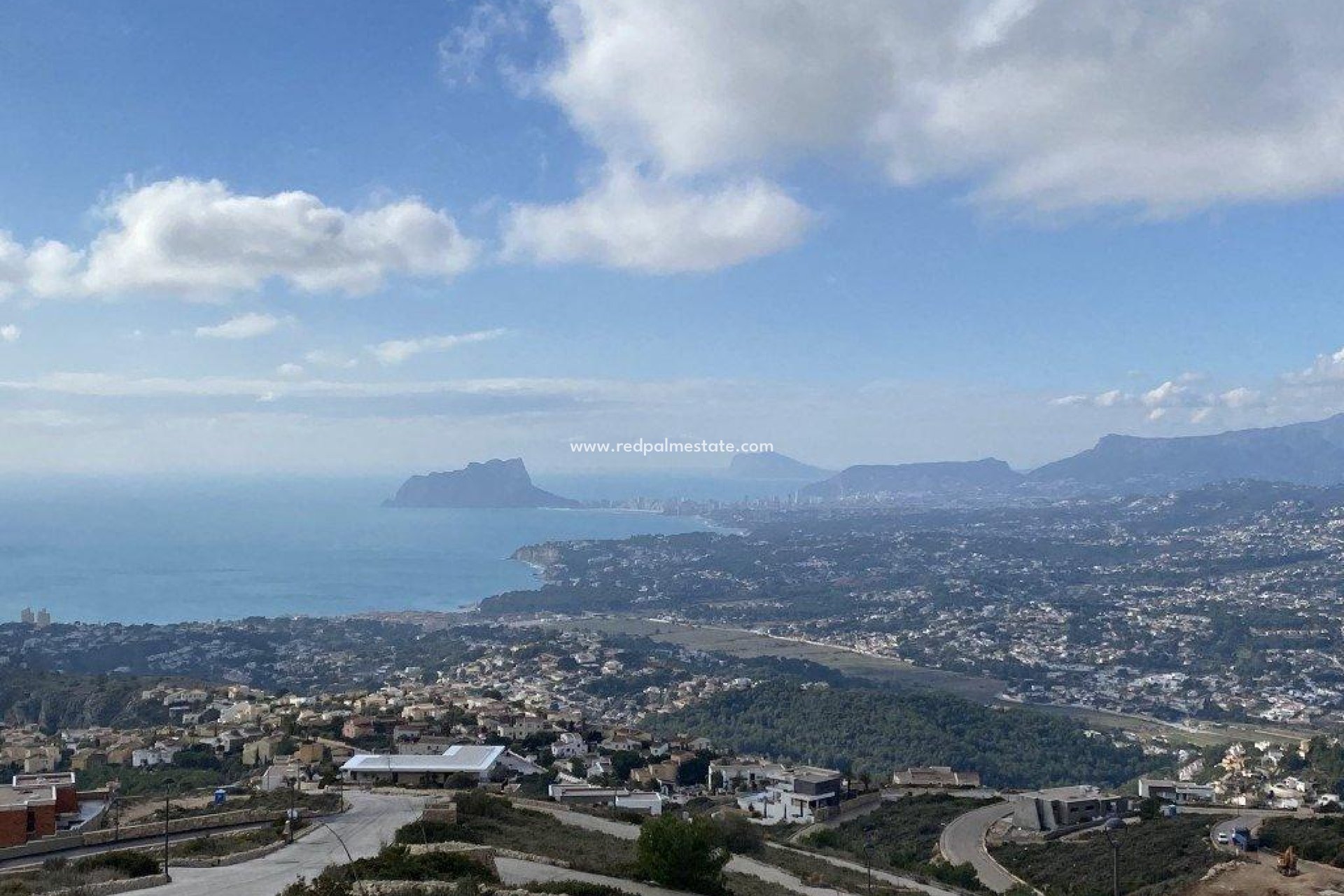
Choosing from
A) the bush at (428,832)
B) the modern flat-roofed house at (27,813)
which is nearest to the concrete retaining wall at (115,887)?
the bush at (428,832)

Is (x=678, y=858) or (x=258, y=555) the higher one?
(x=678, y=858)

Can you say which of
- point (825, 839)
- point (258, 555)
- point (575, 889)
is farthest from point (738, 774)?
point (258, 555)

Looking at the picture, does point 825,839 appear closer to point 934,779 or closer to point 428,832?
point 934,779

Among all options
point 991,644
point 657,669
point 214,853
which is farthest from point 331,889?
point 991,644

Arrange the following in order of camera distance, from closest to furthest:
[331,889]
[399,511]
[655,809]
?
[331,889]
[655,809]
[399,511]

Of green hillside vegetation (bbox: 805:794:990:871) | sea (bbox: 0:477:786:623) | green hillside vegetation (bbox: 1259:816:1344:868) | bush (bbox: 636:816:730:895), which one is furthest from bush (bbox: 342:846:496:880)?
sea (bbox: 0:477:786:623)

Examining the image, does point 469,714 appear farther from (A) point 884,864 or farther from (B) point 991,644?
(B) point 991,644

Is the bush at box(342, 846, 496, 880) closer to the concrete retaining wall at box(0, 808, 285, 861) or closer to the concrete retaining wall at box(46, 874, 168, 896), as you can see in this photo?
the concrete retaining wall at box(46, 874, 168, 896)
